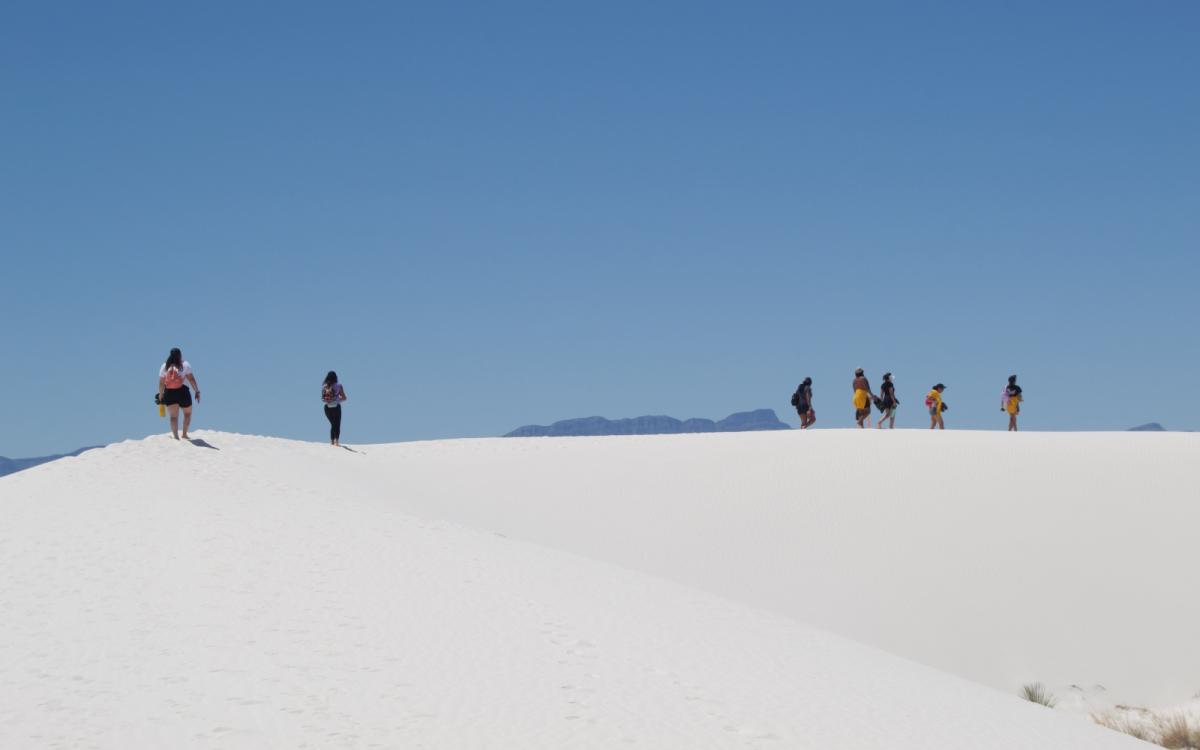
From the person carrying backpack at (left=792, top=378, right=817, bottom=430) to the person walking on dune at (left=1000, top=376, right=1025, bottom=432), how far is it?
4442mm

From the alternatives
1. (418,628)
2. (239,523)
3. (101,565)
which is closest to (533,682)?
(418,628)

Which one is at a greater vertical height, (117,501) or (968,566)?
(117,501)

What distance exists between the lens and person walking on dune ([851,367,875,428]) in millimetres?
25312

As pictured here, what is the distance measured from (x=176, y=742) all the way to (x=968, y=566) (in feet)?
41.0

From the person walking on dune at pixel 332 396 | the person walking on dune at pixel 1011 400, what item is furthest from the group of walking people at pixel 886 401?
the person walking on dune at pixel 332 396

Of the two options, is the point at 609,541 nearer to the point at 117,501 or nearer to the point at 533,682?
the point at 117,501

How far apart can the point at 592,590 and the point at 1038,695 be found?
18.4ft

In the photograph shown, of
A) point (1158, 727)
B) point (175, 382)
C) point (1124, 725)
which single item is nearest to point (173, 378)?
point (175, 382)

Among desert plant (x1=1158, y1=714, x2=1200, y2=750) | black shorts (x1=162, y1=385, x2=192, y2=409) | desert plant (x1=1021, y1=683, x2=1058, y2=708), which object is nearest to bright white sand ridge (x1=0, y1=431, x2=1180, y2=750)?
desert plant (x1=1021, y1=683, x2=1058, y2=708)

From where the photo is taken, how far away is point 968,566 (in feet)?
52.9

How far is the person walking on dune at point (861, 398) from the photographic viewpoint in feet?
83.0

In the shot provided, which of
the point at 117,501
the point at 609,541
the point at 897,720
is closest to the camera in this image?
the point at 897,720

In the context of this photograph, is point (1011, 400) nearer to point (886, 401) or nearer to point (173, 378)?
point (886, 401)

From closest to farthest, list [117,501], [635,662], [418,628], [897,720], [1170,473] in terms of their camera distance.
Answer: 1. [897,720]
2. [635,662]
3. [418,628]
4. [117,501]
5. [1170,473]
